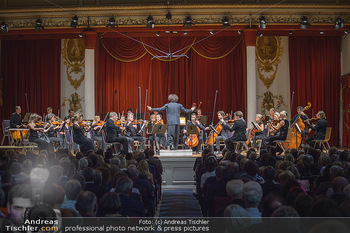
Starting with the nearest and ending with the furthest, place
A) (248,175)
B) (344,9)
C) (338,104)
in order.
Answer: (248,175) → (344,9) → (338,104)

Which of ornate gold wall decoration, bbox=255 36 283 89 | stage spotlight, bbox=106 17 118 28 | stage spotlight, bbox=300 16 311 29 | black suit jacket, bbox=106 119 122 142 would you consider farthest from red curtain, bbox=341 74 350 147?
black suit jacket, bbox=106 119 122 142

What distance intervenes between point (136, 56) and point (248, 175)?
10128 mm

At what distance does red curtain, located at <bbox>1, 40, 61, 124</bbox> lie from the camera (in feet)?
47.9

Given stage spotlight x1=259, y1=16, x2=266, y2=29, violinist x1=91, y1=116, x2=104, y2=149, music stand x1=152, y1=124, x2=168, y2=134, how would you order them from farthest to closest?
stage spotlight x1=259, y1=16, x2=266, y2=29
violinist x1=91, y1=116, x2=104, y2=149
music stand x1=152, y1=124, x2=168, y2=134

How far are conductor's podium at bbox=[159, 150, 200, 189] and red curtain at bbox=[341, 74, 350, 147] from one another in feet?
25.1

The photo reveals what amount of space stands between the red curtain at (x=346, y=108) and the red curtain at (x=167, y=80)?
3.46 meters

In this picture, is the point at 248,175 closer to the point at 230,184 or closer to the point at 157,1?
the point at 230,184

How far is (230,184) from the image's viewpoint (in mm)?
3654

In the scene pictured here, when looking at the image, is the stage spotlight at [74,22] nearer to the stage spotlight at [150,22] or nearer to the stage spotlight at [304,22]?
the stage spotlight at [150,22]

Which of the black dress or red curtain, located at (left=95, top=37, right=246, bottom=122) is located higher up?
red curtain, located at (left=95, top=37, right=246, bottom=122)

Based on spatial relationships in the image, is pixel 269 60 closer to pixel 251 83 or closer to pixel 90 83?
pixel 251 83

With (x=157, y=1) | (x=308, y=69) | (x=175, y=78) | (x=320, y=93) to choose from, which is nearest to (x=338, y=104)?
(x=320, y=93)

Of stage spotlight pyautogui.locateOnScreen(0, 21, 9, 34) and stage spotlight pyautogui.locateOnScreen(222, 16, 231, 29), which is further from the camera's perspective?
stage spotlight pyautogui.locateOnScreen(0, 21, 9, 34)

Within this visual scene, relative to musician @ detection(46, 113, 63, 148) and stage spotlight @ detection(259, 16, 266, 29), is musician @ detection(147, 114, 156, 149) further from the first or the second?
stage spotlight @ detection(259, 16, 266, 29)
